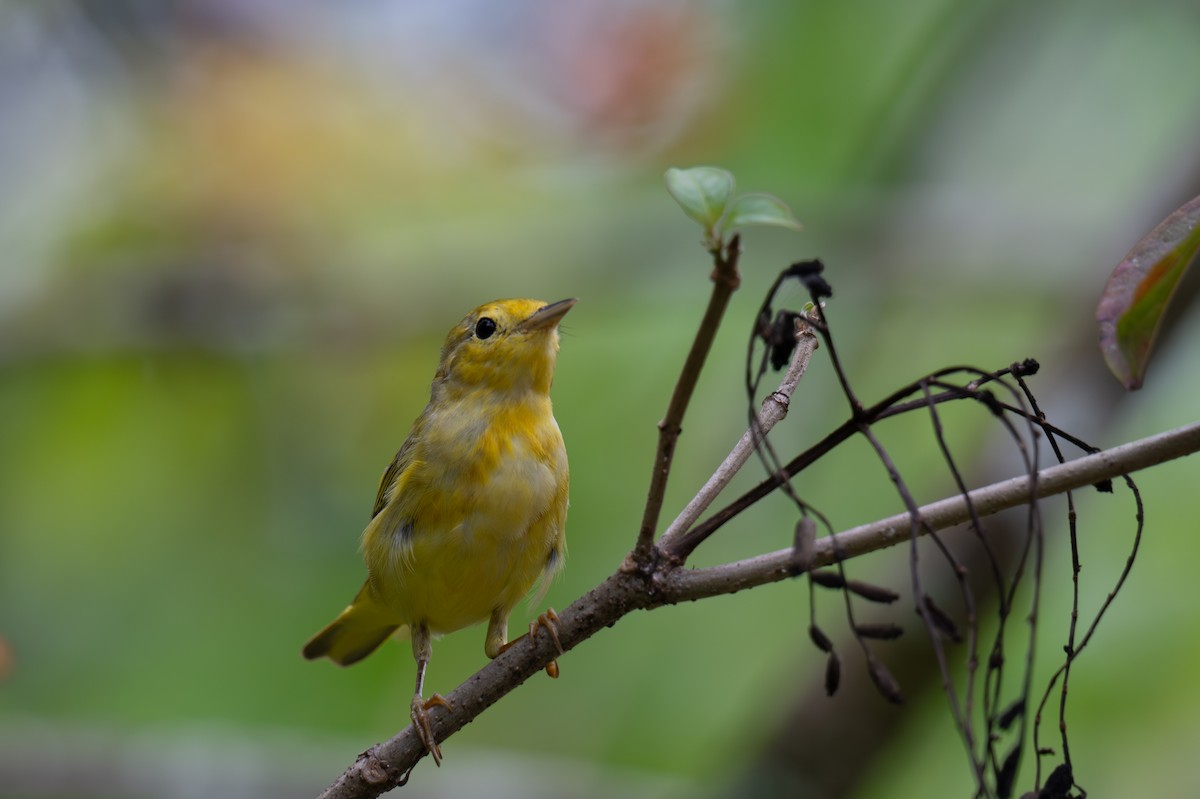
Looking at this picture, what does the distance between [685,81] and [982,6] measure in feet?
5.18

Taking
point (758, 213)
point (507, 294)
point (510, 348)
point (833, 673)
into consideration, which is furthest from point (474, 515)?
point (507, 294)

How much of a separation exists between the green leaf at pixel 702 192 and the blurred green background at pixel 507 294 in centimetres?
396

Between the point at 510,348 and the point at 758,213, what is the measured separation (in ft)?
7.69

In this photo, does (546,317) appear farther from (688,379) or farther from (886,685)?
(886,685)

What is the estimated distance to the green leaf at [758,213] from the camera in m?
1.59

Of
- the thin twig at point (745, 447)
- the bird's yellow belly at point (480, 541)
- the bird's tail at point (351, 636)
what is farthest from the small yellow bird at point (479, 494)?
the thin twig at point (745, 447)

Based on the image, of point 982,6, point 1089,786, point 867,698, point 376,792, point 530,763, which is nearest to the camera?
point 376,792

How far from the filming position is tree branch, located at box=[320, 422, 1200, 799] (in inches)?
66.2

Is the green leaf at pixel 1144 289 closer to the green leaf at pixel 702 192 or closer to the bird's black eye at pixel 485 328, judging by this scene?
the green leaf at pixel 702 192

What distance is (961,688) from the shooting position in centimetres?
572

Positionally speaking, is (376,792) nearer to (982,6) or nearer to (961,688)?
(961,688)

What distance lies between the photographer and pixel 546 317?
12.4ft

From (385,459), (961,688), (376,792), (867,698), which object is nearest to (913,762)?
(961,688)

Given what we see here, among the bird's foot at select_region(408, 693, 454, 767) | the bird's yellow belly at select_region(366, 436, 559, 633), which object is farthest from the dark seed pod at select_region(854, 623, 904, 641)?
the bird's yellow belly at select_region(366, 436, 559, 633)
